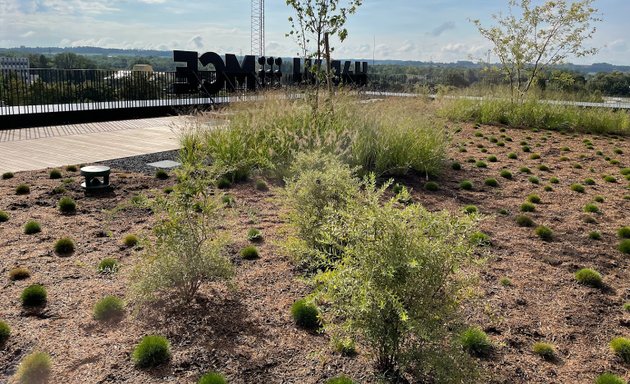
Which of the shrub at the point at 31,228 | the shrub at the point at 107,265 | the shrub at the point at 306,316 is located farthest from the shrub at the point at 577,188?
the shrub at the point at 31,228

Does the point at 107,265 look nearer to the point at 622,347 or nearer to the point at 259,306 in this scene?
the point at 259,306

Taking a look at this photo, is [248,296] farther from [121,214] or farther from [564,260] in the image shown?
[564,260]

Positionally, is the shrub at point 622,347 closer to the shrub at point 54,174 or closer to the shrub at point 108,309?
the shrub at point 108,309

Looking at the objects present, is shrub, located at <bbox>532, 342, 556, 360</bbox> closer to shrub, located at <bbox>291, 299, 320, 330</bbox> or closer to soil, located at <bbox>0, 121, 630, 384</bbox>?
soil, located at <bbox>0, 121, 630, 384</bbox>

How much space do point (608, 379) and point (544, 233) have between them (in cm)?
247

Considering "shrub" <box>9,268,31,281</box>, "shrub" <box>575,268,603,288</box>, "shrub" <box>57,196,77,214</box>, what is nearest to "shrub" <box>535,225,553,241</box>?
"shrub" <box>575,268,603,288</box>

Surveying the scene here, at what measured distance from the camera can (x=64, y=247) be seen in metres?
4.12

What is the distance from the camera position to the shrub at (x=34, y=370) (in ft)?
8.17

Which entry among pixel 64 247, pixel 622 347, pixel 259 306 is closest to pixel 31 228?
pixel 64 247

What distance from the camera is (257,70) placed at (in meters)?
17.9

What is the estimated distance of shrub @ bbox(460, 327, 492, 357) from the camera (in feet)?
9.46

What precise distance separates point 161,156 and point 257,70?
10255 millimetres

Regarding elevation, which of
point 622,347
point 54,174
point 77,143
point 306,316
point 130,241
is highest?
point 77,143

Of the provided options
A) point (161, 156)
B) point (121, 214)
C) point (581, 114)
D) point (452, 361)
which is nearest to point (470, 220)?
point (452, 361)
